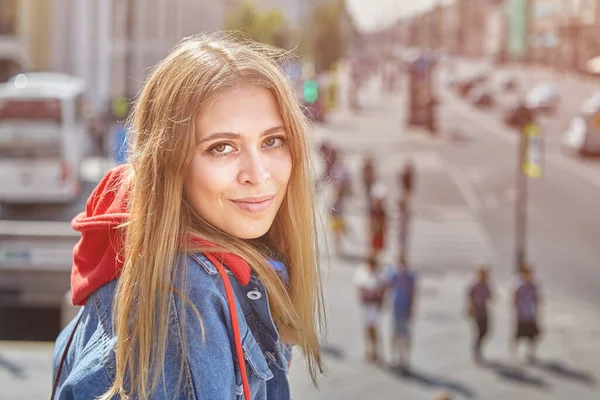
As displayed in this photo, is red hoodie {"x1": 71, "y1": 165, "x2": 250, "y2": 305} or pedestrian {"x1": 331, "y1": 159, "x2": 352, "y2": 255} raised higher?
red hoodie {"x1": 71, "y1": 165, "x2": 250, "y2": 305}

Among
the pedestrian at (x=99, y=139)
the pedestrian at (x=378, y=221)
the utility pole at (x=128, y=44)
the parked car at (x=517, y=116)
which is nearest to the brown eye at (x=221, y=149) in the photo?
the pedestrian at (x=378, y=221)

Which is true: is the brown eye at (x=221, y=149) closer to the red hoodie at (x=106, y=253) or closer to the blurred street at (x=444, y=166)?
the red hoodie at (x=106, y=253)

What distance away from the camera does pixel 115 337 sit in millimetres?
1015

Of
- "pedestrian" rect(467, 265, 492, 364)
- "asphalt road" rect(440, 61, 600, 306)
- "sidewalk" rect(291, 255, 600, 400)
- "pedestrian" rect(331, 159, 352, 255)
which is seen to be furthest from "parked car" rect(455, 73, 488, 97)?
"pedestrian" rect(467, 265, 492, 364)

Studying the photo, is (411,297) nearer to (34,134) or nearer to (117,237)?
(34,134)

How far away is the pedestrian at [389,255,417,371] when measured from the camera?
1085cm

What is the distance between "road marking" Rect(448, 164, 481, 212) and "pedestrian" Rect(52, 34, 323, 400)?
12.5 m

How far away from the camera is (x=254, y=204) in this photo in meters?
1.12

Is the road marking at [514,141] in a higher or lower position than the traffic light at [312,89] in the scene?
lower

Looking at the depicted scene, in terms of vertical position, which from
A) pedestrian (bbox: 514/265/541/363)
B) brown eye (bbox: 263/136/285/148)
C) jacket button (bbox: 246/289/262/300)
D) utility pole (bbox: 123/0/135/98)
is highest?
utility pole (bbox: 123/0/135/98)

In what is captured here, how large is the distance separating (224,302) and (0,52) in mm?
21044

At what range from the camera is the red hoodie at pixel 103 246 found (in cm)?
106

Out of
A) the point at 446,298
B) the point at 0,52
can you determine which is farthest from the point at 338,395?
the point at 0,52

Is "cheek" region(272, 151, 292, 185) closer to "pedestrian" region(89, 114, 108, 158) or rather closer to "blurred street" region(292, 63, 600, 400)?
"blurred street" region(292, 63, 600, 400)
